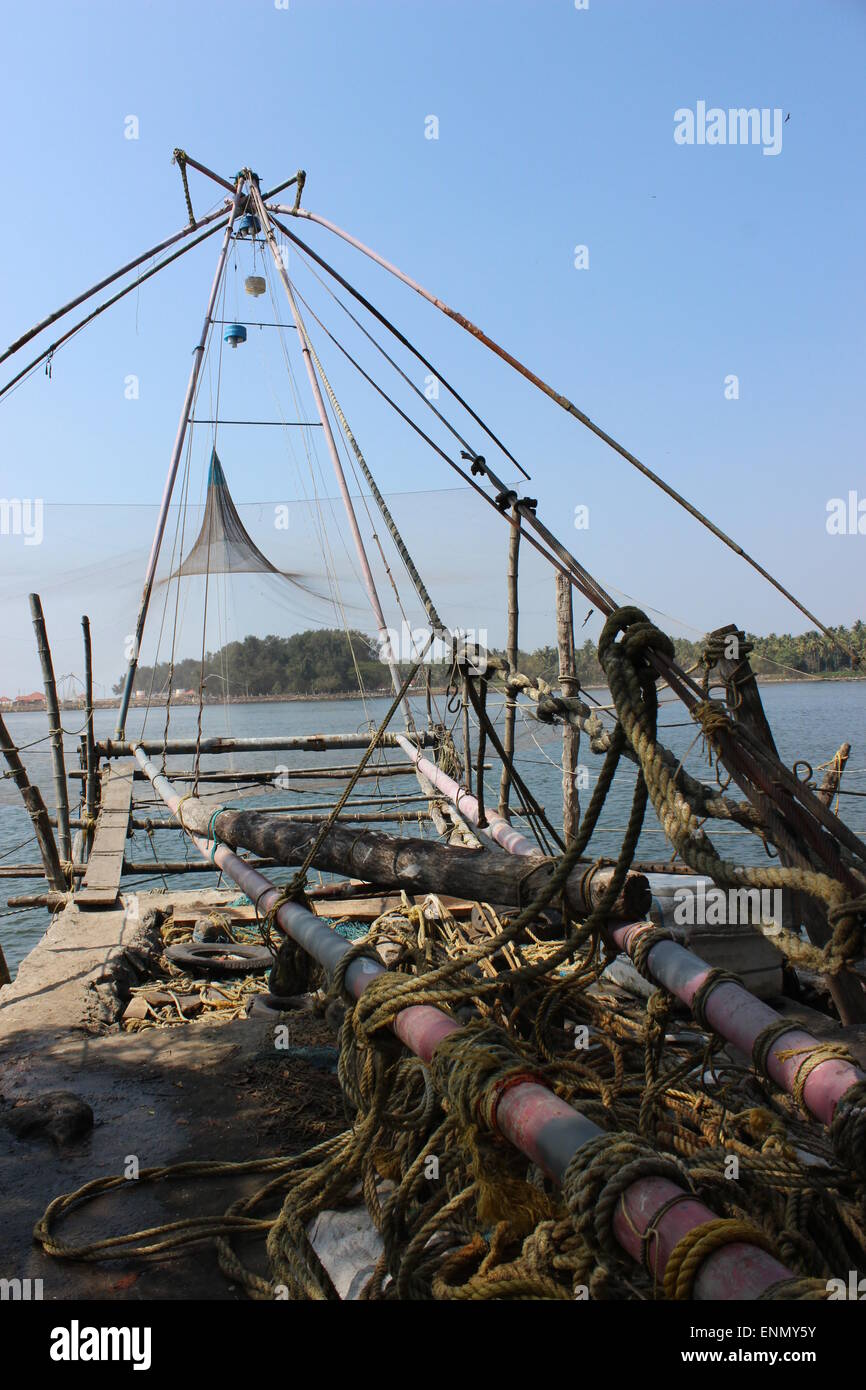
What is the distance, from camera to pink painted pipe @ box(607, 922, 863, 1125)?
2.68 m

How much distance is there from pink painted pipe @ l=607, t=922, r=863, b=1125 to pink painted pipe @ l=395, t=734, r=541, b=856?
1.30 m

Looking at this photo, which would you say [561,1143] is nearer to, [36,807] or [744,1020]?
[744,1020]

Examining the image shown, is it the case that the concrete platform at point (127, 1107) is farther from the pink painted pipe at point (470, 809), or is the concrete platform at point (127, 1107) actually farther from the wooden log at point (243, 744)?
the wooden log at point (243, 744)

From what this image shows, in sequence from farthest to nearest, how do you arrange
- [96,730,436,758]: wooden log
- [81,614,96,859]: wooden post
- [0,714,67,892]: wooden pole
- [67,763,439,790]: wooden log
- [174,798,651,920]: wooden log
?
1. [81,614,96,859]: wooden post
2. [96,730,436,758]: wooden log
3. [67,763,439,790]: wooden log
4. [0,714,67,892]: wooden pole
5. [174,798,651,920]: wooden log

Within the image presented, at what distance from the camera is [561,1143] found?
2.29 metres

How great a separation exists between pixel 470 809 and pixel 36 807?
5474mm

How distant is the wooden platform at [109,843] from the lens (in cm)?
724

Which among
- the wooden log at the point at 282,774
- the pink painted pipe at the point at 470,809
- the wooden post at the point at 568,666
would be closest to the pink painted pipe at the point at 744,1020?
the pink painted pipe at the point at 470,809

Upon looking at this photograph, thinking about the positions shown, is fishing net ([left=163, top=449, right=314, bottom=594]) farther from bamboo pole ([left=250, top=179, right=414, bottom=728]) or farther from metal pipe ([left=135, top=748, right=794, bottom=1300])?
metal pipe ([left=135, top=748, right=794, bottom=1300])

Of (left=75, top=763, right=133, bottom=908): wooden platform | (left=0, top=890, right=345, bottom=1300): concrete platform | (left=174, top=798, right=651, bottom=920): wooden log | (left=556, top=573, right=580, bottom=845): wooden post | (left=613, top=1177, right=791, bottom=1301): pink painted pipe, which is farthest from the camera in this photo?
(left=556, top=573, right=580, bottom=845): wooden post

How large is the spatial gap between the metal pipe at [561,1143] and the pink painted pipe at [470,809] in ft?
5.43

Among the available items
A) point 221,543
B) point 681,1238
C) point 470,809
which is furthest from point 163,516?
point 681,1238

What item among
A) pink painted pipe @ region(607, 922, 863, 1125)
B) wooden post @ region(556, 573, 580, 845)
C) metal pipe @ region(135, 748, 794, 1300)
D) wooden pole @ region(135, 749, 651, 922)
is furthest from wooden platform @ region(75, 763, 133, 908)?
wooden post @ region(556, 573, 580, 845)
